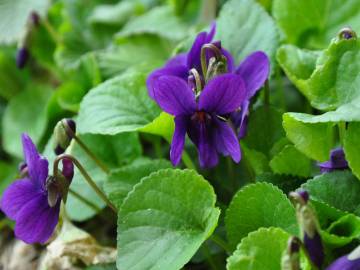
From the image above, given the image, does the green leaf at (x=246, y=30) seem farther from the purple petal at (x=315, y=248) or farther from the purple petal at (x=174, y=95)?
the purple petal at (x=315, y=248)

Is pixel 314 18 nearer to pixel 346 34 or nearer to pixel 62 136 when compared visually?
pixel 346 34

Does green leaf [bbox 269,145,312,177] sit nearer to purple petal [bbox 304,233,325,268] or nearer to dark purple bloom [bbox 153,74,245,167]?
dark purple bloom [bbox 153,74,245,167]

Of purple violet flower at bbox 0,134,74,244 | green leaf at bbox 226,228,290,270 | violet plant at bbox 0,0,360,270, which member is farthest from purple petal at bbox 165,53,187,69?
green leaf at bbox 226,228,290,270

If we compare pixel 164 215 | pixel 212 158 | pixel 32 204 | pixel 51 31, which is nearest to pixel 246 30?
pixel 212 158

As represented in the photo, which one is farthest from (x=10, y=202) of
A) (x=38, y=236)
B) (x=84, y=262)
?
(x=84, y=262)

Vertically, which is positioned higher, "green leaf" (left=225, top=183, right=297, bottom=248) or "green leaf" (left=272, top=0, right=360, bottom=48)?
"green leaf" (left=272, top=0, right=360, bottom=48)
